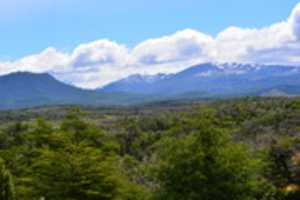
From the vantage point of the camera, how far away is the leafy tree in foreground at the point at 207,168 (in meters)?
15.7

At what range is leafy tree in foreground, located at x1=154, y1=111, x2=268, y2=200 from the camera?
15.7 meters

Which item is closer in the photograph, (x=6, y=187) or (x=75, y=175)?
(x=75, y=175)

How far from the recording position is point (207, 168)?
15742mm

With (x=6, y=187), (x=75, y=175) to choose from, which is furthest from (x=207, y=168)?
(x=6, y=187)

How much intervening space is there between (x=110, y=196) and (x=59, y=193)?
1737 mm

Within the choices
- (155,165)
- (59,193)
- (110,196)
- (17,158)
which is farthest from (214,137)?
(17,158)

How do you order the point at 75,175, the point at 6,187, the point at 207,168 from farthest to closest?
1. the point at 6,187
2. the point at 75,175
3. the point at 207,168

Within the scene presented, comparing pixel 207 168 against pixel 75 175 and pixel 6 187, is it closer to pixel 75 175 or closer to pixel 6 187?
pixel 75 175

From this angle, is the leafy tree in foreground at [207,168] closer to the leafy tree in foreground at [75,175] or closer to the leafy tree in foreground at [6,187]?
the leafy tree in foreground at [75,175]

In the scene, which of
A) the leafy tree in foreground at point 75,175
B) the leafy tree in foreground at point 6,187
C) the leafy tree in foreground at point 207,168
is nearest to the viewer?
the leafy tree in foreground at point 207,168

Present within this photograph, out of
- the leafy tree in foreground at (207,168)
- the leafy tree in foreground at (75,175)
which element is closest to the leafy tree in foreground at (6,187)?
the leafy tree in foreground at (75,175)

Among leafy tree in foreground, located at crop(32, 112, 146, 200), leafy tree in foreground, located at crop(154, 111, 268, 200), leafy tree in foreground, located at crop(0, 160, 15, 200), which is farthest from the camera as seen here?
leafy tree in foreground, located at crop(0, 160, 15, 200)

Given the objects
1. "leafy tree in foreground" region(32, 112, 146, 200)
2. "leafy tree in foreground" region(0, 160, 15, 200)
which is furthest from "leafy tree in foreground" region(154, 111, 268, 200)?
"leafy tree in foreground" region(0, 160, 15, 200)

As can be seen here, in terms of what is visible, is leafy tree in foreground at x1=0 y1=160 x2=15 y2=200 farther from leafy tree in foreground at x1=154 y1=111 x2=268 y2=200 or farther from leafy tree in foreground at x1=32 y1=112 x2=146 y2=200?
leafy tree in foreground at x1=154 y1=111 x2=268 y2=200
